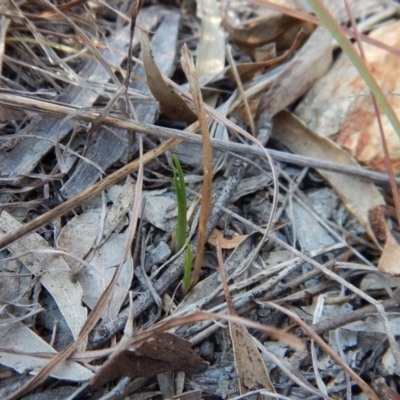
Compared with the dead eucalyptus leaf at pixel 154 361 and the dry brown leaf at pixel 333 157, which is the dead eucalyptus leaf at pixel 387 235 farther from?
the dead eucalyptus leaf at pixel 154 361

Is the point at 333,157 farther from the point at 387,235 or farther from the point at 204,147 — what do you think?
the point at 204,147

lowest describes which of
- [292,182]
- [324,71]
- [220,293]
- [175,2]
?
[220,293]

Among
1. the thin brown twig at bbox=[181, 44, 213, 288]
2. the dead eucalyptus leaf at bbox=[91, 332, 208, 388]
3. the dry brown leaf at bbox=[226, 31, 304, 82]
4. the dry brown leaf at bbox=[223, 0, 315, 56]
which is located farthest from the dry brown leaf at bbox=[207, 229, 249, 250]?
the dry brown leaf at bbox=[223, 0, 315, 56]

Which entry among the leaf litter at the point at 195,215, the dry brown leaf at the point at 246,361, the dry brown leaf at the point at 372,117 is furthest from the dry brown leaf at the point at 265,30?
the dry brown leaf at the point at 246,361

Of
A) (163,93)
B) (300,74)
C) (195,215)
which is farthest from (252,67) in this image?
(195,215)

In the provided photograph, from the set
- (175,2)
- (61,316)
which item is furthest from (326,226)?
(175,2)

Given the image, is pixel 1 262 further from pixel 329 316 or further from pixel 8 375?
pixel 329 316
